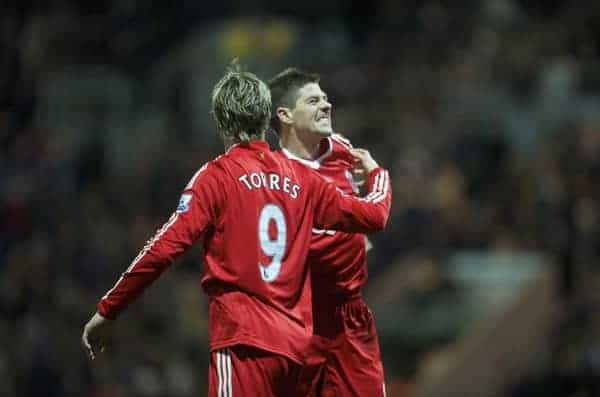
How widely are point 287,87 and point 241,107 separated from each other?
0.71m

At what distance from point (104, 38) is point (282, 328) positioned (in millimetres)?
10771

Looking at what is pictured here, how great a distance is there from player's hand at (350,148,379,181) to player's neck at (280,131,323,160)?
16cm

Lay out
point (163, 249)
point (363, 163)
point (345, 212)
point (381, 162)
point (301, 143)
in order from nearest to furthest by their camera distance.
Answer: point (163, 249) < point (345, 212) < point (363, 163) < point (301, 143) < point (381, 162)

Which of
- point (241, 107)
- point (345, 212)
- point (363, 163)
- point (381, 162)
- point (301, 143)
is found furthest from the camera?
point (381, 162)

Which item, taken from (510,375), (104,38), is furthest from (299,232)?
(104,38)

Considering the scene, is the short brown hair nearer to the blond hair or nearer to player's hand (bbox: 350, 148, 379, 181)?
player's hand (bbox: 350, 148, 379, 181)

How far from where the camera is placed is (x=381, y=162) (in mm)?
12016

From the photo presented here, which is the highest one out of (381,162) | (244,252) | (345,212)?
(345,212)

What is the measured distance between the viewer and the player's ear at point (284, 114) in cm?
574

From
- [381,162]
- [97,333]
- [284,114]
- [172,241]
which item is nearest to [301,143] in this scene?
[284,114]

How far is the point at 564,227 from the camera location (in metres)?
10.6

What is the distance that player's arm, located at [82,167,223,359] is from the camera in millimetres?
4922

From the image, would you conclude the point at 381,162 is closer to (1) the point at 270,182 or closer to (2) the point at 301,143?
(2) the point at 301,143

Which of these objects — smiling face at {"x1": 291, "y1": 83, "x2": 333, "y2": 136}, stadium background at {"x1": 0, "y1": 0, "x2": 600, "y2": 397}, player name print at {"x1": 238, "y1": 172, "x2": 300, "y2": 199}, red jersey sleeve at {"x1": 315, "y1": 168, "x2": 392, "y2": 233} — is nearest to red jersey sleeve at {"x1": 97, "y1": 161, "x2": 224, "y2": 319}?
player name print at {"x1": 238, "y1": 172, "x2": 300, "y2": 199}
